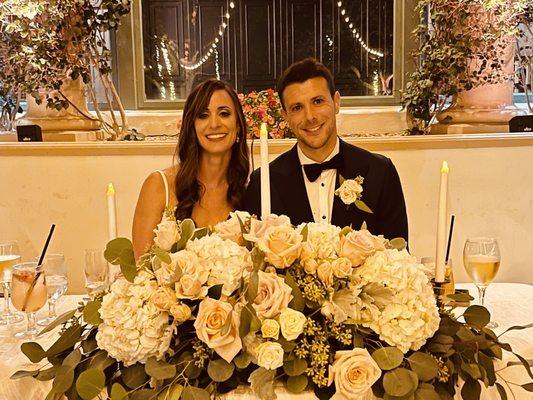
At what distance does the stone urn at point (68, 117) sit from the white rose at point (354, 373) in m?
3.24

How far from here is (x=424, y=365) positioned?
0.96 m

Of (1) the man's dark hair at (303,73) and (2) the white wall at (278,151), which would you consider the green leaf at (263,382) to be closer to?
(1) the man's dark hair at (303,73)

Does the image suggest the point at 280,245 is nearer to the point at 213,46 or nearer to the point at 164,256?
the point at 164,256

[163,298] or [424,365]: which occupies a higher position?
[163,298]

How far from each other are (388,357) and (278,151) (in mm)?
2219

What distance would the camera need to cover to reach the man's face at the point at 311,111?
2.00m

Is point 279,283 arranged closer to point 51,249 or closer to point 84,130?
point 51,249

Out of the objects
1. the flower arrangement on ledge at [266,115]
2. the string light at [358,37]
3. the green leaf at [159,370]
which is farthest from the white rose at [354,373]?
the string light at [358,37]

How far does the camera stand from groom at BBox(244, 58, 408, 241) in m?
2.00

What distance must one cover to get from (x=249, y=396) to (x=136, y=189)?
2240 millimetres

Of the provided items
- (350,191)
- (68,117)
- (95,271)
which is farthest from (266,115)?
(350,191)

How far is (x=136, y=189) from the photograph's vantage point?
312 cm

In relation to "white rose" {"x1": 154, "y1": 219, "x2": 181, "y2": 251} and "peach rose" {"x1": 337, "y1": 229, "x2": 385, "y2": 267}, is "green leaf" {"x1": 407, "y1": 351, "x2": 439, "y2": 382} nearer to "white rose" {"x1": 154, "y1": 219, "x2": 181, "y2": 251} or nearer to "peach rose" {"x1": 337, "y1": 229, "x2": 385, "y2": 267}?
"peach rose" {"x1": 337, "y1": 229, "x2": 385, "y2": 267}

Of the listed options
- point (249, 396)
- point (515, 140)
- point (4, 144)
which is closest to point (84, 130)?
point (4, 144)
